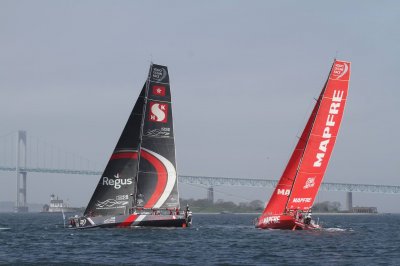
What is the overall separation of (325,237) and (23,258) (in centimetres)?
1418

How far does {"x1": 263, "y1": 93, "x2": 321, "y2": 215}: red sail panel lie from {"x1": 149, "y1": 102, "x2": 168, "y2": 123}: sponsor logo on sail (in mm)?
6331

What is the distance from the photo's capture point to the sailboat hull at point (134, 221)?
34812 millimetres

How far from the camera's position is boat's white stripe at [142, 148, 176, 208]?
1420 inches

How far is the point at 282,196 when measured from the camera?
36156mm

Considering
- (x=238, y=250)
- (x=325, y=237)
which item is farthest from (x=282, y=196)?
(x=238, y=250)

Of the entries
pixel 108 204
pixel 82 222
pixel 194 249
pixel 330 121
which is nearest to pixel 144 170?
pixel 108 204

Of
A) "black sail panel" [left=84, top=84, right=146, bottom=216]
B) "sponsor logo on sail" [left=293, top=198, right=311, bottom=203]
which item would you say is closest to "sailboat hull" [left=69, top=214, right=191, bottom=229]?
"black sail panel" [left=84, top=84, right=146, bottom=216]

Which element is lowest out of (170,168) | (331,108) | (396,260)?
(396,260)

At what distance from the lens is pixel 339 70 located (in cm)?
3462

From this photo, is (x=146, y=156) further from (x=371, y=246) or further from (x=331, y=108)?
(x=371, y=246)

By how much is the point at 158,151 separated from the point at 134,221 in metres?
3.56

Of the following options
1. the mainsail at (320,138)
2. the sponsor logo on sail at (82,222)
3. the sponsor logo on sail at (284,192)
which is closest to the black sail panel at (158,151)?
the sponsor logo on sail at (82,222)

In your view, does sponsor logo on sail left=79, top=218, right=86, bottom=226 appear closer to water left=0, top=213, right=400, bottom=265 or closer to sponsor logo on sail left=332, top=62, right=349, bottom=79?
water left=0, top=213, right=400, bottom=265

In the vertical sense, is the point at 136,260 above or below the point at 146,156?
below
